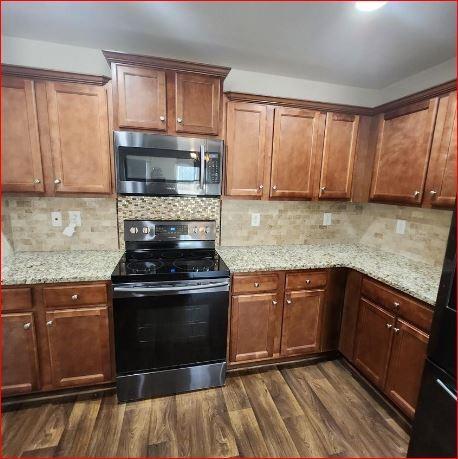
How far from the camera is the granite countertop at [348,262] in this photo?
166 centimetres

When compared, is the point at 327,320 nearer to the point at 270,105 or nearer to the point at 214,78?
the point at 270,105

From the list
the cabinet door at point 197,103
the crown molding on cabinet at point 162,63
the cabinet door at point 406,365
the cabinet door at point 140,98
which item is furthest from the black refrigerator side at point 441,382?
the cabinet door at point 140,98

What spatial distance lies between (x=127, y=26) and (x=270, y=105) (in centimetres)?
109

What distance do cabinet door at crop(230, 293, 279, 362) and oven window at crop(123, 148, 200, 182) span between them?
3.29ft

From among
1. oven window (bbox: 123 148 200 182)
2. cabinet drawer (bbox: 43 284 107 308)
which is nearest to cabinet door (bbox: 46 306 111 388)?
cabinet drawer (bbox: 43 284 107 308)

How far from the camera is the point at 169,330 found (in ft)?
5.78

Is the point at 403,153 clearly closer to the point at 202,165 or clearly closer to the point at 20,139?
the point at 202,165

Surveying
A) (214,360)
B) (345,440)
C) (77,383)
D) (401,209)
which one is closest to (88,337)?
(77,383)

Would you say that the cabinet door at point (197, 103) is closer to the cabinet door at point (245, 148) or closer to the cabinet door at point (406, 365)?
the cabinet door at point (245, 148)

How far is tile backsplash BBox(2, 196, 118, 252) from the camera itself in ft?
6.43

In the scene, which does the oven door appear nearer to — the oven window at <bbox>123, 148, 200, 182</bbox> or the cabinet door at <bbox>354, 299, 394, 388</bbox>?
the oven window at <bbox>123, 148, 200, 182</bbox>

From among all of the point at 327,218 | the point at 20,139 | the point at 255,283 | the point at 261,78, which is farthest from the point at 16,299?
the point at 327,218

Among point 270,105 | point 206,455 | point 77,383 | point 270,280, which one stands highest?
point 270,105

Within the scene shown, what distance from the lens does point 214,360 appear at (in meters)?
1.89
